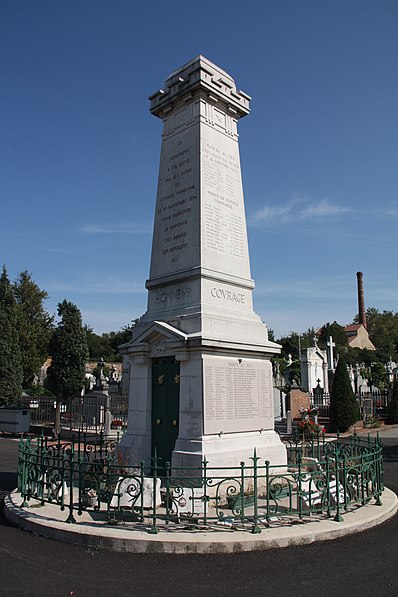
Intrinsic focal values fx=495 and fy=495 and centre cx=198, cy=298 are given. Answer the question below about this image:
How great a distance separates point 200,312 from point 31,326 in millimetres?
41314

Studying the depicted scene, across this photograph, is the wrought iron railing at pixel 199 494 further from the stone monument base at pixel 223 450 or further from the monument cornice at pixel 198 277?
the monument cornice at pixel 198 277

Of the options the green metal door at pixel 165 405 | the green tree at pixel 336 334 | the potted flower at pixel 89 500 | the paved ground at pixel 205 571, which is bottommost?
the paved ground at pixel 205 571

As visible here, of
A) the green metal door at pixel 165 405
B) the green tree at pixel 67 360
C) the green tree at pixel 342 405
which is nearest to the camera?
the green metal door at pixel 165 405

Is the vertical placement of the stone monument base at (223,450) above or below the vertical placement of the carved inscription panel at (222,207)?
below

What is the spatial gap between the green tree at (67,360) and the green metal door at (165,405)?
49.1ft

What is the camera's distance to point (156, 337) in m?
10.2

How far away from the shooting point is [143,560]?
6020mm

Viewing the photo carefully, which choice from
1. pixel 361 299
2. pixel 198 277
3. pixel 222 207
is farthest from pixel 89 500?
pixel 361 299

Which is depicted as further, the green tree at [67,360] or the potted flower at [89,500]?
the green tree at [67,360]

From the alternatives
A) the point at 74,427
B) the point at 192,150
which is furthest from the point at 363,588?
the point at 74,427

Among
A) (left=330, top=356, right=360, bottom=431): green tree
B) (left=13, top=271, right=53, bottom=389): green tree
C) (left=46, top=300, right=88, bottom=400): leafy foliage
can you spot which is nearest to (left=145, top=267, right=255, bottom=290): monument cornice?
(left=46, top=300, right=88, bottom=400): leafy foliage

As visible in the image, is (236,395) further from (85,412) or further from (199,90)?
(85,412)

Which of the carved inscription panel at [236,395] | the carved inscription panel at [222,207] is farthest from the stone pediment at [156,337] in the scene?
the carved inscription panel at [222,207]

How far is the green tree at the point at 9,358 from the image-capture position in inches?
1123
